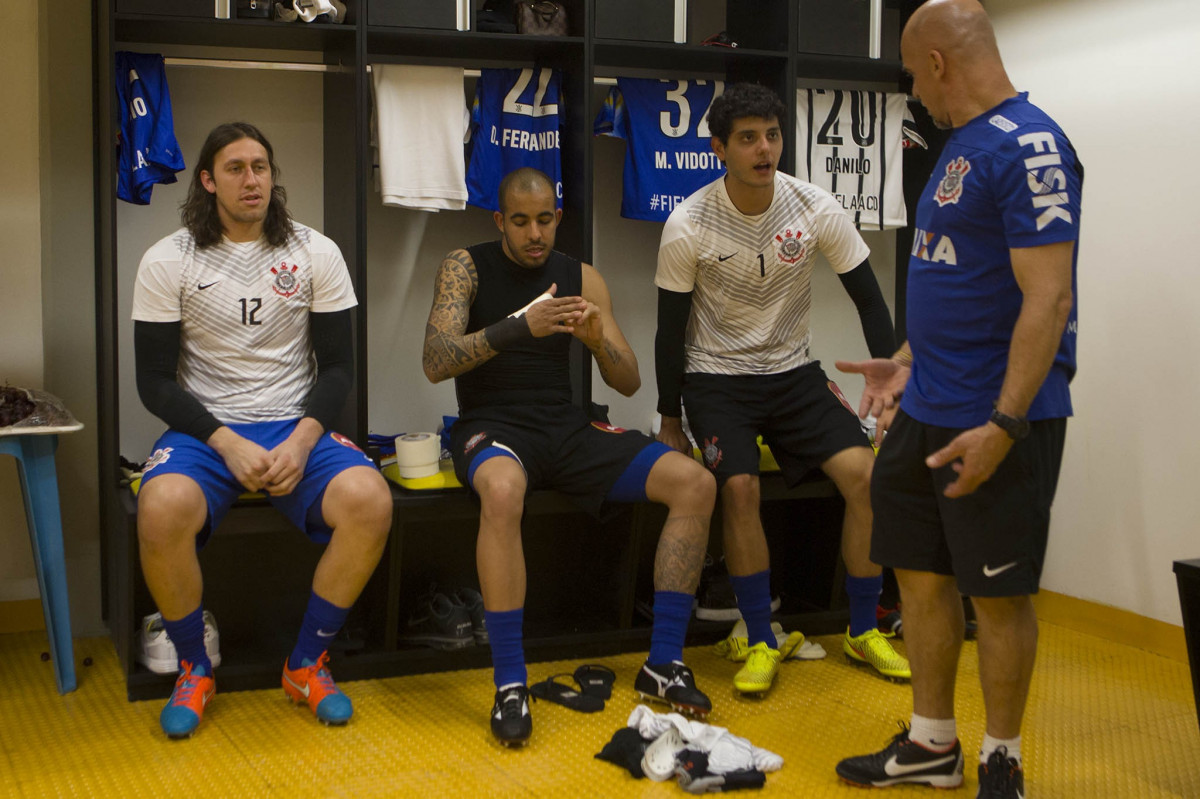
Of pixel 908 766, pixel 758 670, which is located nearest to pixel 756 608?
pixel 758 670

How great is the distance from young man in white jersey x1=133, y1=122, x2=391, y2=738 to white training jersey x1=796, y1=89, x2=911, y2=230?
1.67 metres

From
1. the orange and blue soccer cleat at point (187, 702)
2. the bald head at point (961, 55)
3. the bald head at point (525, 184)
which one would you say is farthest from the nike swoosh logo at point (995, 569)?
the orange and blue soccer cleat at point (187, 702)

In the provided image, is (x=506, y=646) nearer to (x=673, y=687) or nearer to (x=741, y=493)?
(x=673, y=687)

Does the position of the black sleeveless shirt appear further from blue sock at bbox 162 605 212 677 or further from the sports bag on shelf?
blue sock at bbox 162 605 212 677

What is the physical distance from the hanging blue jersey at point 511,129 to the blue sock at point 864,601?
146 centimetres

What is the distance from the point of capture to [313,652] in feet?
8.88

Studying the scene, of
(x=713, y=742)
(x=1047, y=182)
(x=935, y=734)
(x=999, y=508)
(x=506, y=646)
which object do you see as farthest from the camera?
(x=506, y=646)

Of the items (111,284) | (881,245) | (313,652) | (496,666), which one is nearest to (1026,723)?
(496,666)

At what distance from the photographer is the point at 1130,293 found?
3.26 meters

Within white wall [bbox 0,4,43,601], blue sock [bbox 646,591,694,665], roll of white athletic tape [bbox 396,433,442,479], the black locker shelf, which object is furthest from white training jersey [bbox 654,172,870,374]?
white wall [bbox 0,4,43,601]

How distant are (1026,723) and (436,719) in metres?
1.42

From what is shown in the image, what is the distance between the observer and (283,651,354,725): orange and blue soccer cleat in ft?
8.58

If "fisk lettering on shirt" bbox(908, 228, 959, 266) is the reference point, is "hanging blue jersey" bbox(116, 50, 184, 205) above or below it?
above

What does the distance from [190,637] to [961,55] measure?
215cm
